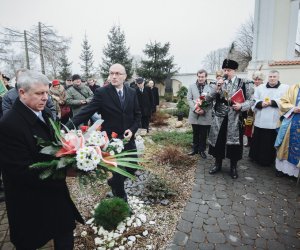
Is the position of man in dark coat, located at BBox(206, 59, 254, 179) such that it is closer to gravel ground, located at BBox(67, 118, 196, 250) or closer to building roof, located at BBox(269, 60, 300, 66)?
gravel ground, located at BBox(67, 118, 196, 250)

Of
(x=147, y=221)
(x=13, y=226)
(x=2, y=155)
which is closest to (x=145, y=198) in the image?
(x=147, y=221)

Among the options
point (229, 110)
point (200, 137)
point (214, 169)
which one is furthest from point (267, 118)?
point (214, 169)

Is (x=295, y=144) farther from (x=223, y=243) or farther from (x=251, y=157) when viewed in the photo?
(x=223, y=243)

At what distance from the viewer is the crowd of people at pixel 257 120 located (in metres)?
4.91

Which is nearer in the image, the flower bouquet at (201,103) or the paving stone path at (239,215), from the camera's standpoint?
the paving stone path at (239,215)

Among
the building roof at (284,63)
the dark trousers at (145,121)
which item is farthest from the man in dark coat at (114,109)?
the building roof at (284,63)

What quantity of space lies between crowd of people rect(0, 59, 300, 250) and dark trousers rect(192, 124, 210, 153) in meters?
0.03

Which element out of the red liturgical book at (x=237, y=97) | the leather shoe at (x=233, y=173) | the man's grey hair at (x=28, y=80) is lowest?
the leather shoe at (x=233, y=173)

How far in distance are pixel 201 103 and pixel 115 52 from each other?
2869 centimetres

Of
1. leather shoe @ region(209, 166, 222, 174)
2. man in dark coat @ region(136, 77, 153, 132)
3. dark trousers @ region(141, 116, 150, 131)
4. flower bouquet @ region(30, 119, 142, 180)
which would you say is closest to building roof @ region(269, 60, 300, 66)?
man in dark coat @ region(136, 77, 153, 132)

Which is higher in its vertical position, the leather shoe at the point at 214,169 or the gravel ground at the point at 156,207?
the leather shoe at the point at 214,169

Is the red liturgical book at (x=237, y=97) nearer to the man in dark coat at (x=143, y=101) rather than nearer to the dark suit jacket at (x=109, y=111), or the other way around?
the dark suit jacket at (x=109, y=111)

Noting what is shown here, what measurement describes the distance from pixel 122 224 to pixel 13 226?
5.37ft

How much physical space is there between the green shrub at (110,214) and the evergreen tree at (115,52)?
29701mm
